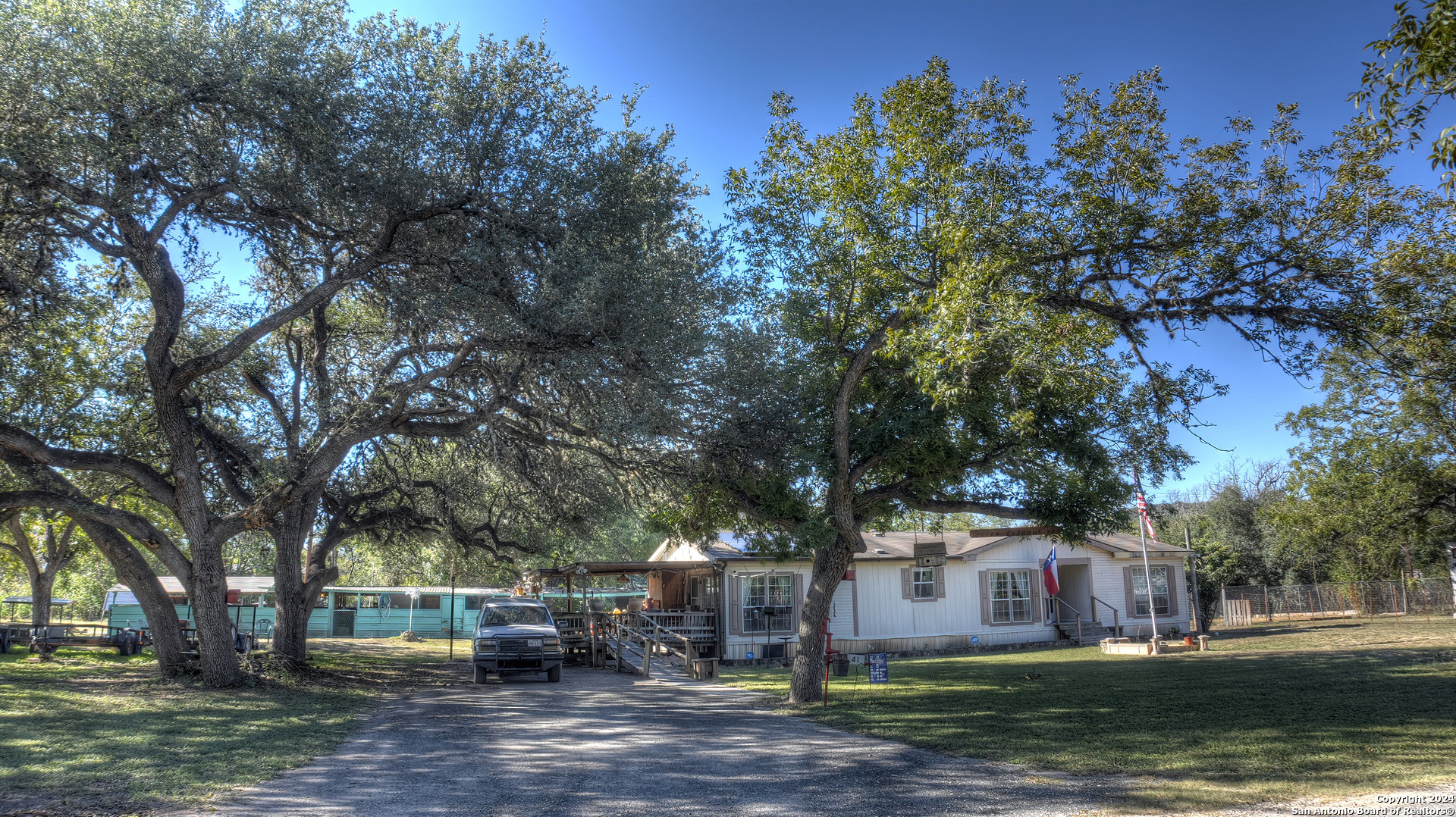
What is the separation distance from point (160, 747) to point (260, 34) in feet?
31.1

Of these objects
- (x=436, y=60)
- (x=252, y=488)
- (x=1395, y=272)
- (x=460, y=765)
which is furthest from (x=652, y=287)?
(x=252, y=488)

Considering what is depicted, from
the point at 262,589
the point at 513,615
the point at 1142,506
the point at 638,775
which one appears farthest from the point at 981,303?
the point at 262,589

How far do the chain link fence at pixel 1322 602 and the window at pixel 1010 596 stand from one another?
42.9ft

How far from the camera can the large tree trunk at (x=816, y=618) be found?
1351 centimetres

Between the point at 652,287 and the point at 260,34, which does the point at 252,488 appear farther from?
the point at 652,287

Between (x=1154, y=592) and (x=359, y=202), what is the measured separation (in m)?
28.8

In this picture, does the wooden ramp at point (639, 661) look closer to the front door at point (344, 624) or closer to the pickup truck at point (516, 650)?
the pickup truck at point (516, 650)

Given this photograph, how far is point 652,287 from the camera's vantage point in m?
11.5

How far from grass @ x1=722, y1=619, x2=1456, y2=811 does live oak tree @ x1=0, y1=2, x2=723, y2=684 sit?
20.1ft

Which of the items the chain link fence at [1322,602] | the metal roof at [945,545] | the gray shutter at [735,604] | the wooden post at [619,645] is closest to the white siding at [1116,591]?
the metal roof at [945,545]

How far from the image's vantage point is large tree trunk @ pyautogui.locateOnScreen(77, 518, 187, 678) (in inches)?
620

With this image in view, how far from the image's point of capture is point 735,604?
78.8 feet

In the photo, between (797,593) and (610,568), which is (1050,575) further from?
(610,568)

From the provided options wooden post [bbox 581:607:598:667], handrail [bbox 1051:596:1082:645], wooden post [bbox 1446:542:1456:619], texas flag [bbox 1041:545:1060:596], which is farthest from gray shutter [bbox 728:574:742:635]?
wooden post [bbox 1446:542:1456:619]
